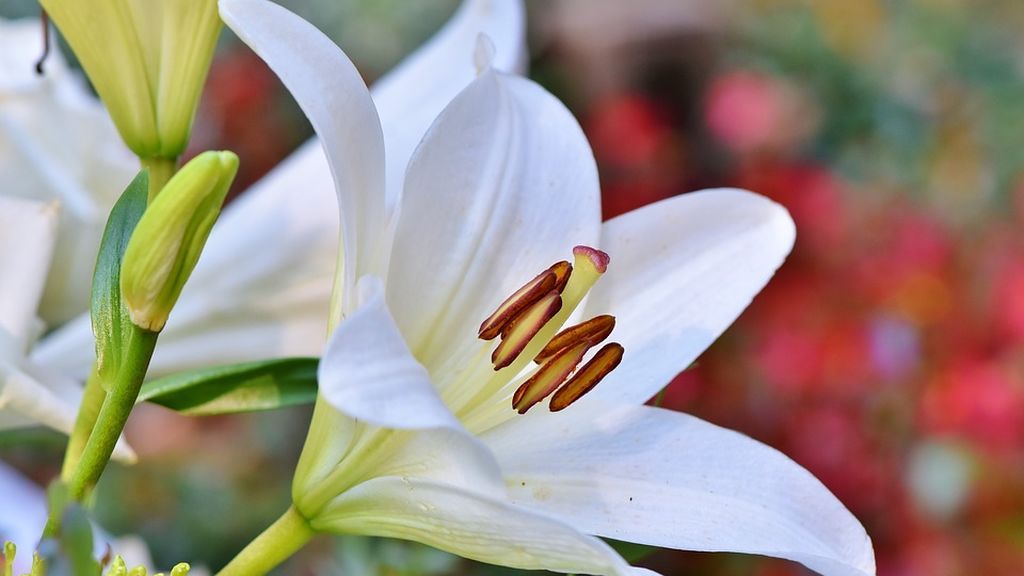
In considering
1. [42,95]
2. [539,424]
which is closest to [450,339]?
[539,424]

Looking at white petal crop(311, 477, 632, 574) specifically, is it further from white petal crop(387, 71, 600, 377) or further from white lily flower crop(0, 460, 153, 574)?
white lily flower crop(0, 460, 153, 574)

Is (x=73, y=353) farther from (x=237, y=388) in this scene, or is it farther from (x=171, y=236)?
(x=171, y=236)

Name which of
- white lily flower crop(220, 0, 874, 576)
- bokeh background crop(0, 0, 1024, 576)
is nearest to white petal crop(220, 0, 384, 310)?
white lily flower crop(220, 0, 874, 576)

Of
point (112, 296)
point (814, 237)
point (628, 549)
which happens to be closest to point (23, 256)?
point (112, 296)

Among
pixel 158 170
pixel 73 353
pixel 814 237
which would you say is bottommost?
pixel 814 237

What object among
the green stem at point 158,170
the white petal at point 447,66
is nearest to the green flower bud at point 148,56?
the green stem at point 158,170

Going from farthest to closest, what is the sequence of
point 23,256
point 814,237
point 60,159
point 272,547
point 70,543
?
point 814,237, point 60,159, point 23,256, point 272,547, point 70,543

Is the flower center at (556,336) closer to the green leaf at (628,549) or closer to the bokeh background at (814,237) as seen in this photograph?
the green leaf at (628,549)
